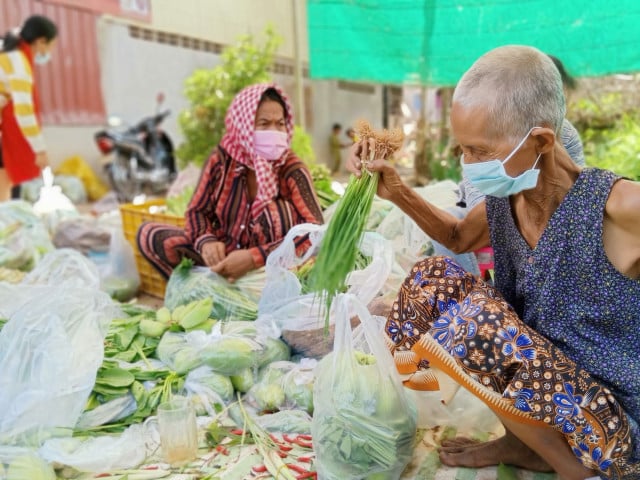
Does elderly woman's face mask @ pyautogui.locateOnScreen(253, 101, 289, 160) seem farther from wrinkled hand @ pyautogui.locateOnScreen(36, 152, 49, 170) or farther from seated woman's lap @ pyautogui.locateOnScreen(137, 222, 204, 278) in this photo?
wrinkled hand @ pyautogui.locateOnScreen(36, 152, 49, 170)

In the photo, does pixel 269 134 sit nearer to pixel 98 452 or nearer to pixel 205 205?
pixel 205 205

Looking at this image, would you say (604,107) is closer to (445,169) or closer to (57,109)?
(445,169)

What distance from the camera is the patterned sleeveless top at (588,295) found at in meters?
1.46

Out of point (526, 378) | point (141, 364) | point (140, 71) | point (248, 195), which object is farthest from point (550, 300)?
point (140, 71)

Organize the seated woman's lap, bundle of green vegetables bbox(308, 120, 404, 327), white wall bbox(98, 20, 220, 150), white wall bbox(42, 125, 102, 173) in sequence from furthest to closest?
white wall bbox(98, 20, 220, 150), white wall bbox(42, 125, 102, 173), the seated woman's lap, bundle of green vegetables bbox(308, 120, 404, 327)

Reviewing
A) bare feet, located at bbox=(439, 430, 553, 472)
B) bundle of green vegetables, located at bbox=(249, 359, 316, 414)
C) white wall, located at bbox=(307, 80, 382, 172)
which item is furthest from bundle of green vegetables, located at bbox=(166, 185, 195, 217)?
white wall, located at bbox=(307, 80, 382, 172)

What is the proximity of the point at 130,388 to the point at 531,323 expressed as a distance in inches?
56.7

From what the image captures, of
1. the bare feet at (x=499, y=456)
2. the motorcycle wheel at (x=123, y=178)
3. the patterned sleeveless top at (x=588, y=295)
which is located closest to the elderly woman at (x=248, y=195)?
the bare feet at (x=499, y=456)

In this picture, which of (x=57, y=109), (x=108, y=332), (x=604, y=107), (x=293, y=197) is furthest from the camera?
(x=57, y=109)

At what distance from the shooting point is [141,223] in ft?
12.3

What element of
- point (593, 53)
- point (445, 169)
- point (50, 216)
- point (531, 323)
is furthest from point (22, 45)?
point (531, 323)

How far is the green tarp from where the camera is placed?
12.9 feet

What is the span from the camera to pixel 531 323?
162 centimetres

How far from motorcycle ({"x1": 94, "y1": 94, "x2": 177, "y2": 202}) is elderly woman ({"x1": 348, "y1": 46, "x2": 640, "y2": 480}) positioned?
7.49 meters
